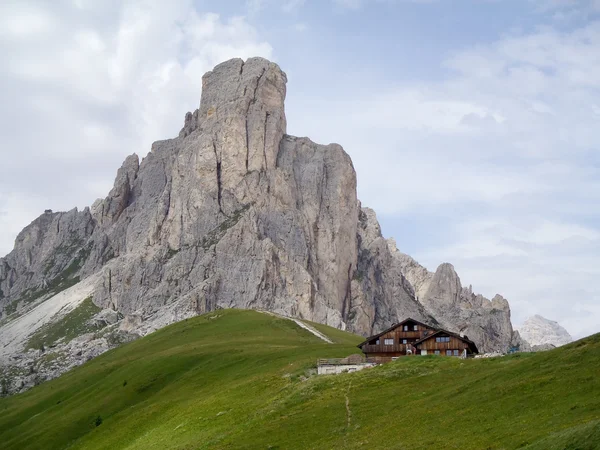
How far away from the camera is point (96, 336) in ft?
608

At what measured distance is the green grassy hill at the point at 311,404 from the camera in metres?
36.2

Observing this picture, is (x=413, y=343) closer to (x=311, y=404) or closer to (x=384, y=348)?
(x=384, y=348)

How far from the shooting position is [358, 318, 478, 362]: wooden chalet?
80500mm

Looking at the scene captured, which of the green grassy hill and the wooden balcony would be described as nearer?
the green grassy hill

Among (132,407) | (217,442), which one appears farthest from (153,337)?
(217,442)

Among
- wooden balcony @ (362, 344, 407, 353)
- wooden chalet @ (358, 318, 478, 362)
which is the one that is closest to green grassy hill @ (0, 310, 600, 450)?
wooden balcony @ (362, 344, 407, 353)

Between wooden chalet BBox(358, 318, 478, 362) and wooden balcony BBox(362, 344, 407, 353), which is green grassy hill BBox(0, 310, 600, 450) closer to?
wooden balcony BBox(362, 344, 407, 353)

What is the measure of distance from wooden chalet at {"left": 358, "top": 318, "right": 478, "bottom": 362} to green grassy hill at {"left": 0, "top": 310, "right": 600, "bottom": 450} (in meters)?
3.69

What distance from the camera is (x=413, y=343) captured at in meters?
83.0

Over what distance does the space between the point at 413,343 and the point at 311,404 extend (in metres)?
33.7

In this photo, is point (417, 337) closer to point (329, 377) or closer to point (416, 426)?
point (329, 377)

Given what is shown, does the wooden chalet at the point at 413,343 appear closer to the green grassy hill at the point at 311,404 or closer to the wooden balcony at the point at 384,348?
the wooden balcony at the point at 384,348

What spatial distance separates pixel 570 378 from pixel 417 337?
1954 inches

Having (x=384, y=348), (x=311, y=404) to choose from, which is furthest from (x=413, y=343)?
(x=311, y=404)
